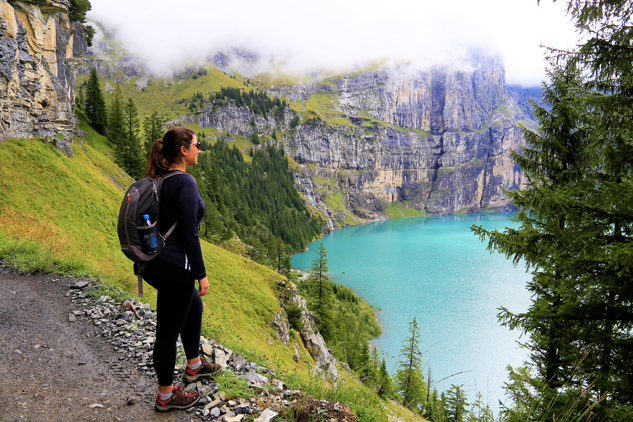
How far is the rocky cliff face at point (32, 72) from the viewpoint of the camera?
16766 mm

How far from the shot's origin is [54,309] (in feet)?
17.2

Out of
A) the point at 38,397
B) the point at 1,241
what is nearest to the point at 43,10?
the point at 1,241

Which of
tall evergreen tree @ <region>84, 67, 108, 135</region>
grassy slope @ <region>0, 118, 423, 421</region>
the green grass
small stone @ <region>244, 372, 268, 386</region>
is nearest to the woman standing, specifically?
small stone @ <region>244, 372, 268, 386</region>

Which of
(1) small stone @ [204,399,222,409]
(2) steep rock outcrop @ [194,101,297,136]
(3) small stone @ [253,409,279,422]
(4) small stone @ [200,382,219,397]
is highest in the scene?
(2) steep rock outcrop @ [194,101,297,136]

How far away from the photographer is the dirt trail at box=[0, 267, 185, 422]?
118 inches

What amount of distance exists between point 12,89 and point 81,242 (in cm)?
1263

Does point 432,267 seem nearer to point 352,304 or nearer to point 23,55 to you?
point 352,304

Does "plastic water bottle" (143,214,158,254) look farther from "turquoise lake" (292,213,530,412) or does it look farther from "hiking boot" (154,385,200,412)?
"turquoise lake" (292,213,530,412)

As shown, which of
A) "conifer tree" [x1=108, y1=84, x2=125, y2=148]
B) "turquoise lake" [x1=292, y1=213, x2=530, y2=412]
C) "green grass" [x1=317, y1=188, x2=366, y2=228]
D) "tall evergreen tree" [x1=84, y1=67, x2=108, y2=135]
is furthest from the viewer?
"green grass" [x1=317, y1=188, x2=366, y2=228]

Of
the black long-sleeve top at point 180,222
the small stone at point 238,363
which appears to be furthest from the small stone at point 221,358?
the black long-sleeve top at point 180,222

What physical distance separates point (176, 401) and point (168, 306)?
105 centimetres

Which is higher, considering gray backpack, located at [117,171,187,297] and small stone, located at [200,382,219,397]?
gray backpack, located at [117,171,187,297]

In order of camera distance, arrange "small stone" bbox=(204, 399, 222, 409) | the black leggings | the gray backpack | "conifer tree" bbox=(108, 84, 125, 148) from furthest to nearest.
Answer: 1. "conifer tree" bbox=(108, 84, 125, 148)
2. "small stone" bbox=(204, 399, 222, 409)
3. the black leggings
4. the gray backpack

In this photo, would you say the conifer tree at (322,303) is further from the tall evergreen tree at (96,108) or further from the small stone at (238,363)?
the tall evergreen tree at (96,108)
